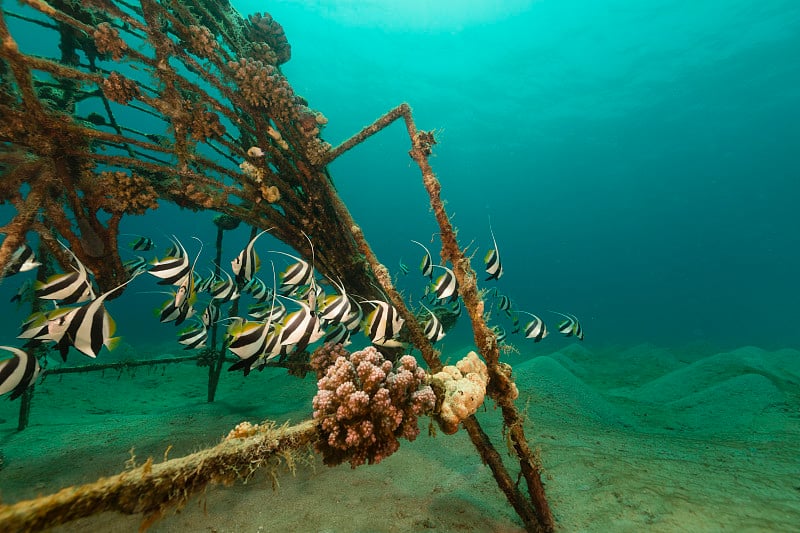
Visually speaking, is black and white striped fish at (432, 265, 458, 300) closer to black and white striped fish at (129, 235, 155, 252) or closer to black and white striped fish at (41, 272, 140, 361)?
black and white striped fish at (41, 272, 140, 361)

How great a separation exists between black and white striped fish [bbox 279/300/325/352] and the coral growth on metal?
8.35 feet

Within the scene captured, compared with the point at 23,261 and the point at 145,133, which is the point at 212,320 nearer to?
the point at 23,261

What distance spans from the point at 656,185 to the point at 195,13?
87.4 m

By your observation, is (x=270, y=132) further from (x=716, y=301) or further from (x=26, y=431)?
(x=716, y=301)

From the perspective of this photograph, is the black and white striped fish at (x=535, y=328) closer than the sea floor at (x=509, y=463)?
No

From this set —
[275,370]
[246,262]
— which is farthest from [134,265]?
[275,370]

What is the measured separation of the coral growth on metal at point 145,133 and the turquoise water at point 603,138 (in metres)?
2.42

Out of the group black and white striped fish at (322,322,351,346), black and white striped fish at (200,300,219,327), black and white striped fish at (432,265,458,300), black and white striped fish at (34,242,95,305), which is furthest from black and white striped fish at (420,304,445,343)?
black and white striped fish at (34,242,95,305)

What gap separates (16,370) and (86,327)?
81cm

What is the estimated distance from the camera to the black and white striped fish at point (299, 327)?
2482 millimetres

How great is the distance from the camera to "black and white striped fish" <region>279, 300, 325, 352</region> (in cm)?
248

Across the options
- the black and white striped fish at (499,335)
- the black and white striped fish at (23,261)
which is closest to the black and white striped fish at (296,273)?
the black and white striped fish at (499,335)

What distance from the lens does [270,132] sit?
14.3 ft

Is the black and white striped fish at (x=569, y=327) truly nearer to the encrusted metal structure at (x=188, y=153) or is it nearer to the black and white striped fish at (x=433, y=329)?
the encrusted metal structure at (x=188, y=153)
